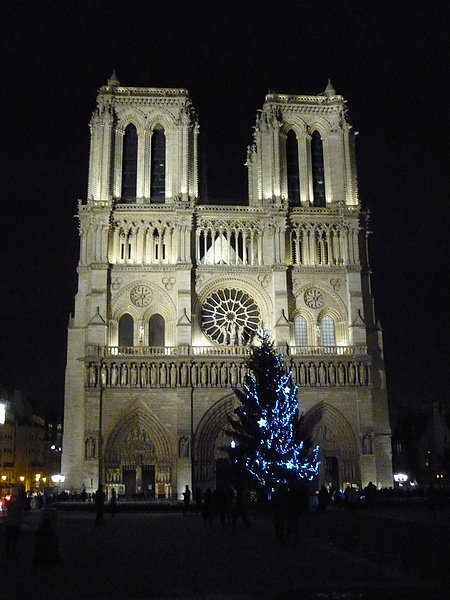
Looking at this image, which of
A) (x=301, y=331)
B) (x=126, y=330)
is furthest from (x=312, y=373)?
(x=126, y=330)

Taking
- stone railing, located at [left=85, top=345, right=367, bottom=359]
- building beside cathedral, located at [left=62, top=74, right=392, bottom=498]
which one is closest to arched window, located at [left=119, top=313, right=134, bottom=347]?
building beside cathedral, located at [left=62, top=74, right=392, bottom=498]

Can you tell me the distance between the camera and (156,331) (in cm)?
4697

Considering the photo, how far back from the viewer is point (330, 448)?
149ft

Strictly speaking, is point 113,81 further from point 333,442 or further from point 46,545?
point 46,545

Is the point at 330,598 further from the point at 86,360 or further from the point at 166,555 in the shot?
the point at 86,360

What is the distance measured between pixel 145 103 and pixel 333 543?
3876 cm

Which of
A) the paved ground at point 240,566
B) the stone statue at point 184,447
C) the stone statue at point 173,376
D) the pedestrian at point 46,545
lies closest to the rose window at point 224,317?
the stone statue at point 173,376

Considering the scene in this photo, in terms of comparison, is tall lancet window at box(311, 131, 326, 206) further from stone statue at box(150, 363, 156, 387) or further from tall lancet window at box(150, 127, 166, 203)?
stone statue at box(150, 363, 156, 387)

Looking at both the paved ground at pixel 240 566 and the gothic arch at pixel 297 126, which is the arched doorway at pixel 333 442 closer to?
the gothic arch at pixel 297 126

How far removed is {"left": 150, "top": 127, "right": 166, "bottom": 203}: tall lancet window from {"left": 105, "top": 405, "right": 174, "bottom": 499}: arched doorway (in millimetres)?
14128

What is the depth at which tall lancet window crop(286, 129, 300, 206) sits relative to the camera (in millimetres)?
50750

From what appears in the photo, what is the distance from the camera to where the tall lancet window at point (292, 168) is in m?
50.8

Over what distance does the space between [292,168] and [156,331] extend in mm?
14614

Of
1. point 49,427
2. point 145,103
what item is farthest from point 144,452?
point 49,427
